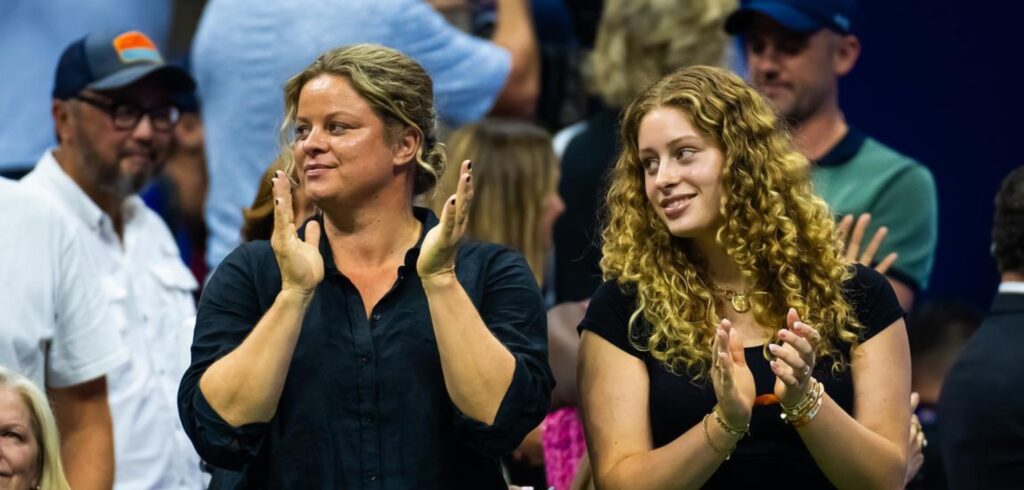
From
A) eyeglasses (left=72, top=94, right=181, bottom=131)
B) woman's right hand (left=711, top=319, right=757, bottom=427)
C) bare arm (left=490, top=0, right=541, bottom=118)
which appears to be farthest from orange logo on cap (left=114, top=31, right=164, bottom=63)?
woman's right hand (left=711, top=319, right=757, bottom=427)

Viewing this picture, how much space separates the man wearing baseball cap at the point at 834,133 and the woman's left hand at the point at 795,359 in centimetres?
179

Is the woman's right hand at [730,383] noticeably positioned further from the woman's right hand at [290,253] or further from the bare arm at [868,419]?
the woman's right hand at [290,253]

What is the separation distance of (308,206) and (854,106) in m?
3.28

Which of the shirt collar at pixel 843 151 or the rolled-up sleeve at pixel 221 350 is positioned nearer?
the rolled-up sleeve at pixel 221 350

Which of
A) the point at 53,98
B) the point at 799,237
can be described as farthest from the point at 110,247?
the point at 799,237

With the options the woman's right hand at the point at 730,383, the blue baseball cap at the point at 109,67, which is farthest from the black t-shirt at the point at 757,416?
the blue baseball cap at the point at 109,67

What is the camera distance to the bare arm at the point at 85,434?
4.90 metres

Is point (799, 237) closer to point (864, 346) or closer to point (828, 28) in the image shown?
point (864, 346)

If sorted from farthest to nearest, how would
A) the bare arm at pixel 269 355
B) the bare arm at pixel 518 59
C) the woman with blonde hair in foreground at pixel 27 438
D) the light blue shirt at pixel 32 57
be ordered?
the bare arm at pixel 518 59
the light blue shirt at pixel 32 57
the woman with blonde hair in foreground at pixel 27 438
the bare arm at pixel 269 355

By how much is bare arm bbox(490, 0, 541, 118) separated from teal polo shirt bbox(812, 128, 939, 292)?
132 cm

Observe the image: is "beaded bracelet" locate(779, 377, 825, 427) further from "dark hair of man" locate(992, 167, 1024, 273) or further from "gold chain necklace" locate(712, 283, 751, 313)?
"dark hair of man" locate(992, 167, 1024, 273)

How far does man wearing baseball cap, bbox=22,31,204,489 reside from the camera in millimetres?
5414

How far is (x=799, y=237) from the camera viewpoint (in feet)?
14.0

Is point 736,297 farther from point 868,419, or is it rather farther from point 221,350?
point 221,350
